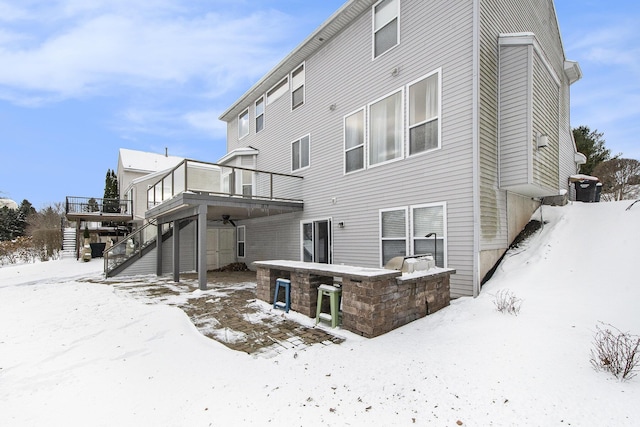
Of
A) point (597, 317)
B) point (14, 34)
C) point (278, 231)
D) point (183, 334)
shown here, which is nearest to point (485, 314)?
point (597, 317)

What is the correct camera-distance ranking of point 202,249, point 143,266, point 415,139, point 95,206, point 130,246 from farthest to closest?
point 95,206 < point 143,266 < point 130,246 < point 202,249 < point 415,139

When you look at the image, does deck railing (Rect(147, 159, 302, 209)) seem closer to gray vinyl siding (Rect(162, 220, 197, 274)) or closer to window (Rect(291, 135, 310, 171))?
window (Rect(291, 135, 310, 171))

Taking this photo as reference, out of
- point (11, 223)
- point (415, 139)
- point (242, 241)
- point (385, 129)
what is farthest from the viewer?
point (11, 223)

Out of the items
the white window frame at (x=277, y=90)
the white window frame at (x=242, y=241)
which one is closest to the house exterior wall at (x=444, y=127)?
the white window frame at (x=277, y=90)

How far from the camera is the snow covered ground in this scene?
2650mm

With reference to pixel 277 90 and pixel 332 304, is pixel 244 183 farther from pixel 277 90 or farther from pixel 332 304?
pixel 332 304

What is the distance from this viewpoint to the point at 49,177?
8362 cm

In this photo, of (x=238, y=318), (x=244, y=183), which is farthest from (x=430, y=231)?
(x=244, y=183)

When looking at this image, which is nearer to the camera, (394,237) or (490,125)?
(490,125)

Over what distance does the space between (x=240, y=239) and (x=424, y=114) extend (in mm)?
10325

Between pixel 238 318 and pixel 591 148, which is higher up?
pixel 591 148

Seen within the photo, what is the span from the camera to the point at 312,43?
32.7 ft

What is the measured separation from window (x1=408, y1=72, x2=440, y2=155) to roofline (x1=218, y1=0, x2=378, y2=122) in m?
3.15

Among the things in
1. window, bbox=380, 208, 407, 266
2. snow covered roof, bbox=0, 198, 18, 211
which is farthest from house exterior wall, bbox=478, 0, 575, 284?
snow covered roof, bbox=0, 198, 18, 211
